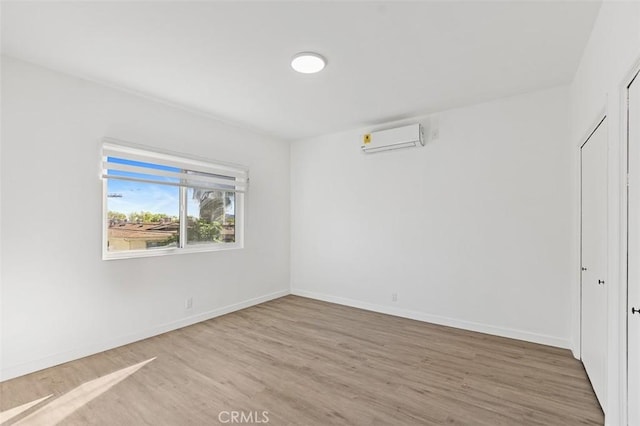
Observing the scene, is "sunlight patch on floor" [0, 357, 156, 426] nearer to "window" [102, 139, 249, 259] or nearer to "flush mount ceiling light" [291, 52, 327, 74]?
"window" [102, 139, 249, 259]

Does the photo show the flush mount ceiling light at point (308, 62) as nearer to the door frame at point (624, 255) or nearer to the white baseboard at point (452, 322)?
the door frame at point (624, 255)

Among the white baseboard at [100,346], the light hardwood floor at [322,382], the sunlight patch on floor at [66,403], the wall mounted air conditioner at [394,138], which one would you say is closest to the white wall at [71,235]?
the white baseboard at [100,346]

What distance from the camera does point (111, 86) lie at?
3111 millimetres

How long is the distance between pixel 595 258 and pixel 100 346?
442 cm

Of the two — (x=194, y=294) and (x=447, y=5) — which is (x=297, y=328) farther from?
(x=447, y=5)

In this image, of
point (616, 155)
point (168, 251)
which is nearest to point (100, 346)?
point (168, 251)

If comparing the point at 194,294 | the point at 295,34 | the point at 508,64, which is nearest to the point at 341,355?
the point at 194,294

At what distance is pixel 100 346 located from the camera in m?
3.01

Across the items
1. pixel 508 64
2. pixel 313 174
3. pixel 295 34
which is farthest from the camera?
pixel 313 174

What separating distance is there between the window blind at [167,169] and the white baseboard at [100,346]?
1.66m

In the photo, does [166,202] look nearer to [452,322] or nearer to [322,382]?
[322,382]

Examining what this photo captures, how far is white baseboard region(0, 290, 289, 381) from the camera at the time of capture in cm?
253

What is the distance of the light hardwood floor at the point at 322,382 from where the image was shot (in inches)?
80.6

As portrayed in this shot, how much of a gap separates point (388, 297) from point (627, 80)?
3.36m
